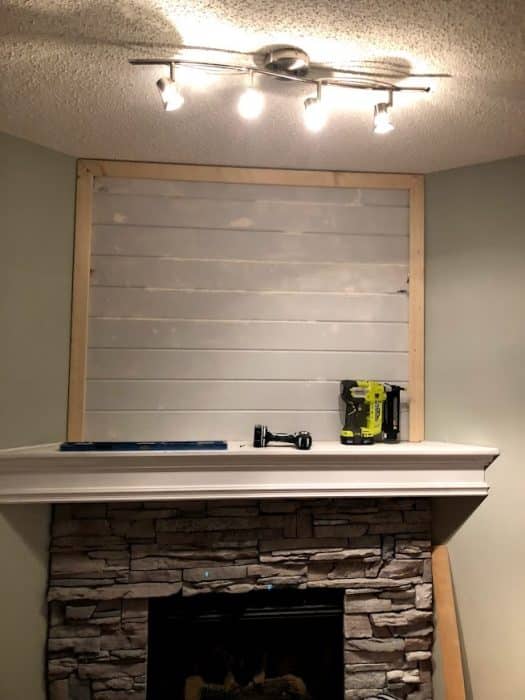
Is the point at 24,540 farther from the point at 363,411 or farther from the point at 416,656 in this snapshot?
Answer: the point at 416,656

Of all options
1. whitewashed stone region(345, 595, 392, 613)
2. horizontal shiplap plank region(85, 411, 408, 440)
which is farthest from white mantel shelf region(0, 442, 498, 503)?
whitewashed stone region(345, 595, 392, 613)

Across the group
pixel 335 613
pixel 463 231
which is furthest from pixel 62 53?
pixel 335 613

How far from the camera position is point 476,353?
2293mm

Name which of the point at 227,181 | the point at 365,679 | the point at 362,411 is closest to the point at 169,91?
the point at 227,181

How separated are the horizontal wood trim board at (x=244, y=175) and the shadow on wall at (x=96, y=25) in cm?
81

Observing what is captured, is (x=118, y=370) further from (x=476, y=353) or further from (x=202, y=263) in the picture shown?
(x=476, y=353)

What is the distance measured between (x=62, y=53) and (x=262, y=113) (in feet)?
2.24

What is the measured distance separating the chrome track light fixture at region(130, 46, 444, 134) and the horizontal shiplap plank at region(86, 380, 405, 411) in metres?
1.11

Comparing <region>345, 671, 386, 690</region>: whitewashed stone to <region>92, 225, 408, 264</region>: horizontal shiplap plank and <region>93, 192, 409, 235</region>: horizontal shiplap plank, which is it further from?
<region>93, 192, 409, 235</region>: horizontal shiplap plank

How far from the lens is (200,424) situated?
7.46 feet

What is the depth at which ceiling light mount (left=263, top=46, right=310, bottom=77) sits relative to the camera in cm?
151

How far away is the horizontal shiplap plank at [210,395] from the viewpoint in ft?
7.40

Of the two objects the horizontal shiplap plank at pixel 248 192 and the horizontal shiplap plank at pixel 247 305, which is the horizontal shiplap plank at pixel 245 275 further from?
the horizontal shiplap plank at pixel 248 192

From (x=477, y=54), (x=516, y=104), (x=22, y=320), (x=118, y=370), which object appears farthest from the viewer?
(x=118, y=370)
